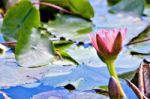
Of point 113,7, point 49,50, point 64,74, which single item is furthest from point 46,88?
point 113,7

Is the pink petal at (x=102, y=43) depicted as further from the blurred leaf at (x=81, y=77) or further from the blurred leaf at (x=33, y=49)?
the blurred leaf at (x=33, y=49)

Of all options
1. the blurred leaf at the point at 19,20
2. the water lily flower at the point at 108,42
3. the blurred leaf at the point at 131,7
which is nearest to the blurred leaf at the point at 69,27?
the blurred leaf at the point at 19,20

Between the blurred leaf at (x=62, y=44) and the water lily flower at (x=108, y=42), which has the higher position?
the blurred leaf at (x=62, y=44)

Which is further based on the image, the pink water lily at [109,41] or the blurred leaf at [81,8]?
the blurred leaf at [81,8]

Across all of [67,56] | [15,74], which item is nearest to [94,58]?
[67,56]

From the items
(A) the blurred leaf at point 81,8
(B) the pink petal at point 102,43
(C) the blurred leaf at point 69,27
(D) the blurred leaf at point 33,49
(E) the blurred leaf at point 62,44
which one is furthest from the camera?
(A) the blurred leaf at point 81,8

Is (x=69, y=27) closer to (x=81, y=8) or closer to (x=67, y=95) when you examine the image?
(x=81, y=8)
